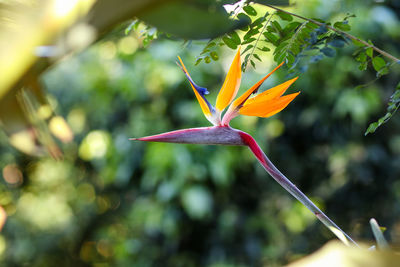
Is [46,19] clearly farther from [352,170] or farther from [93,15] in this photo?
[352,170]

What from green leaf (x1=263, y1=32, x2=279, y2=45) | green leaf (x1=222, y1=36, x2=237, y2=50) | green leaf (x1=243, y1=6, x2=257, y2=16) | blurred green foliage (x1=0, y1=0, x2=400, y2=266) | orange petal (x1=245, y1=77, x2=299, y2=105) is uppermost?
green leaf (x1=243, y1=6, x2=257, y2=16)

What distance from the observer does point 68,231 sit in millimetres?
1479

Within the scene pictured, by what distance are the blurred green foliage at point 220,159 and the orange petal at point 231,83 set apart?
2.58 feet

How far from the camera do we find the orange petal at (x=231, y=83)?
26cm

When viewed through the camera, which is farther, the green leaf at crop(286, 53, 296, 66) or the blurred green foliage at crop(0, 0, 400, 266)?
the blurred green foliage at crop(0, 0, 400, 266)

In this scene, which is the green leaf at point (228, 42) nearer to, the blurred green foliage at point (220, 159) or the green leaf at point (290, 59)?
the green leaf at point (290, 59)

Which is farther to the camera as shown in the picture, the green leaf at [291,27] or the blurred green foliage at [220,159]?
the blurred green foliage at [220,159]

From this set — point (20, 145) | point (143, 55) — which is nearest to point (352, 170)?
point (143, 55)

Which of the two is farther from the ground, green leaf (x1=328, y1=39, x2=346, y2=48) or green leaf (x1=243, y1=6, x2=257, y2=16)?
green leaf (x1=243, y1=6, x2=257, y2=16)

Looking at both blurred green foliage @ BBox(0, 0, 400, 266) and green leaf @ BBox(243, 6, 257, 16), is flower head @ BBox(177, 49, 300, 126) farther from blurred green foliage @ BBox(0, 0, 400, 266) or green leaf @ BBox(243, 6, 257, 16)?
blurred green foliage @ BBox(0, 0, 400, 266)

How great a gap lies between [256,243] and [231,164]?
24 cm

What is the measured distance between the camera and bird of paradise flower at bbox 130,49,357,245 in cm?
23

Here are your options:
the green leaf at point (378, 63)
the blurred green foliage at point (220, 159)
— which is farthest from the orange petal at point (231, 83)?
the blurred green foliage at point (220, 159)

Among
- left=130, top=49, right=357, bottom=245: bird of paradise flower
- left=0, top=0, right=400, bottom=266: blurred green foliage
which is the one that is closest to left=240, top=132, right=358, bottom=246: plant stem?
left=130, top=49, right=357, bottom=245: bird of paradise flower
